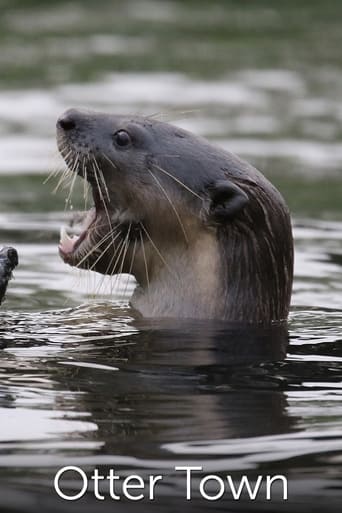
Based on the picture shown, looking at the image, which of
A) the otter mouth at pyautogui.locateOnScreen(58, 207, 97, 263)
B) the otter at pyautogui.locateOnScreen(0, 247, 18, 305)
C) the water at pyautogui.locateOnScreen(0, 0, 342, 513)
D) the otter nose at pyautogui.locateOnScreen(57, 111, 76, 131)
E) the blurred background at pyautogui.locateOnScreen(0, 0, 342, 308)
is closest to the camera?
the water at pyautogui.locateOnScreen(0, 0, 342, 513)

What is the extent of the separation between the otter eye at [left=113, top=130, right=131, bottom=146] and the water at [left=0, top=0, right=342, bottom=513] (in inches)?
9.8

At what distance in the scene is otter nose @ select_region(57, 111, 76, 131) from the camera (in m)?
5.70

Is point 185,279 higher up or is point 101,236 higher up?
point 101,236

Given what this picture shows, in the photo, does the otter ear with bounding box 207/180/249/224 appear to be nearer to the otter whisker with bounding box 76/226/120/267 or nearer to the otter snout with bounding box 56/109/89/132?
the otter whisker with bounding box 76/226/120/267

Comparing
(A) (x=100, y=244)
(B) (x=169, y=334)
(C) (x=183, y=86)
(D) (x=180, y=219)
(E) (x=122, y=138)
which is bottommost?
(B) (x=169, y=334)

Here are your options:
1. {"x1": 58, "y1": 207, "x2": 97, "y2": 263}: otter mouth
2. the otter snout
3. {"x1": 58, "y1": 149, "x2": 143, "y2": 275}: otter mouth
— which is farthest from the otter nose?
{"x1": 58, "y1": 207, "x2": 97, "y2": 263}: otter mouth

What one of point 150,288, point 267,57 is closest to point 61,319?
point 150,288

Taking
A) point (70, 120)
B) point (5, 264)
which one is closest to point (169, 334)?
point (5, 264)

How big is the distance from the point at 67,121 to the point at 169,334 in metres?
0.85

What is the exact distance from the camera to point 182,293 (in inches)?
232

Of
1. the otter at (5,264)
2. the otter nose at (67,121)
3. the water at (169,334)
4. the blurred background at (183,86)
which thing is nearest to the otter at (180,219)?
the otter nose at (67,121)

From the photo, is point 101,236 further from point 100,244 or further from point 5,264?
point 5,264

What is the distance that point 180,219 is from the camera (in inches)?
227

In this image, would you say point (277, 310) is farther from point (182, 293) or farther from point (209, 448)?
point (209, 448)
